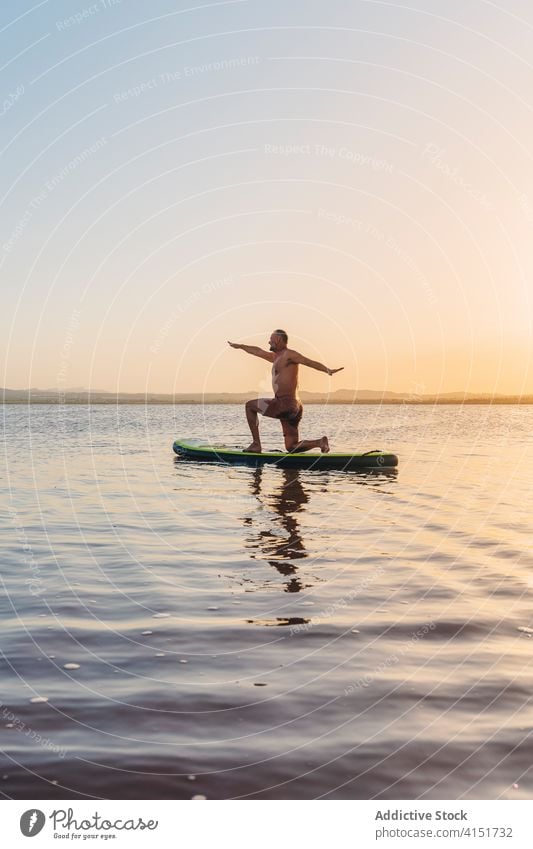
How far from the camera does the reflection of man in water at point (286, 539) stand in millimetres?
9211

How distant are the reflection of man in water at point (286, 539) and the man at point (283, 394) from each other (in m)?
4.04

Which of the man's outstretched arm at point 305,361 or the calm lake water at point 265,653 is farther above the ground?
the man's outstretched arm at point 305,361

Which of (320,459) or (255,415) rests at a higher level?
(255,415)

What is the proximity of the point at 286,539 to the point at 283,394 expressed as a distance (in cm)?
1033

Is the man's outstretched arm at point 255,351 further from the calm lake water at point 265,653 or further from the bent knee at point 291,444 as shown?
the calm lake water at point 265,653

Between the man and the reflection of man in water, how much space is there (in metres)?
4.04

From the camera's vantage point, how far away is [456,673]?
19.2 ft

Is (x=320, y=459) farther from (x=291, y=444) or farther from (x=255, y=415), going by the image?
(x=255, y=415)

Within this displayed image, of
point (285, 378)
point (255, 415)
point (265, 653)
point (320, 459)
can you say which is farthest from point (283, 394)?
point (265, 653)

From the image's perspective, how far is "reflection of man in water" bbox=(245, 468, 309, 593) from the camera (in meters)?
9.21

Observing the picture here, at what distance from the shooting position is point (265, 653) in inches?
244

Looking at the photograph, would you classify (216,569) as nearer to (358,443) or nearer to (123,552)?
(123,552)

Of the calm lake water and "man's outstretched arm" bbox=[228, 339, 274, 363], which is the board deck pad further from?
the calm lake water

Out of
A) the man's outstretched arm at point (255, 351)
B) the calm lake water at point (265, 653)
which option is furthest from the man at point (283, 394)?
the calm lake water at point (265, 653)
